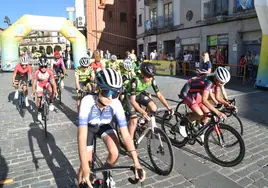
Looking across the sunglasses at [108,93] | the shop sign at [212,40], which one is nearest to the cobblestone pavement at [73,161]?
the sunglasses at [108,93]

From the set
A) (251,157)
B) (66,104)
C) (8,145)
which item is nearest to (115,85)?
(251,157)

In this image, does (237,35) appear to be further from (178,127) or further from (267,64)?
(178,127)

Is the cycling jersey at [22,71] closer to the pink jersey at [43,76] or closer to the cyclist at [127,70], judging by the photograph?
the pink jersey at [43,76]

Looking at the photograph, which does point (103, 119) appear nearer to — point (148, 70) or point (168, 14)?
point (148, 70)

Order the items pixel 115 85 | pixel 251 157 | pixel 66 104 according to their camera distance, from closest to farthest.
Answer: pixel 115 85, pixel 251 157, pixel 66 104

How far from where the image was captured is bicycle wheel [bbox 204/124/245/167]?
3.79 metres

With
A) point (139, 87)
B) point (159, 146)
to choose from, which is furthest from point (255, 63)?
point (159, 146)

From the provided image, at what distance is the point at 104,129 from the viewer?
2859 millimetres

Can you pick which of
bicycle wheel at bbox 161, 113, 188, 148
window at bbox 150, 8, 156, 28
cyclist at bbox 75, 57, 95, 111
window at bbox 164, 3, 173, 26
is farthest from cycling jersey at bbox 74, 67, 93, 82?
window at bbox 150, 8, 156, 28

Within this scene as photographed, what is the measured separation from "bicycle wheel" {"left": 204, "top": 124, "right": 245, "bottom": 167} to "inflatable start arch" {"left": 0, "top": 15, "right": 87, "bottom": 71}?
2000 cm

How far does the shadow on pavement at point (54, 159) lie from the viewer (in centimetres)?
358

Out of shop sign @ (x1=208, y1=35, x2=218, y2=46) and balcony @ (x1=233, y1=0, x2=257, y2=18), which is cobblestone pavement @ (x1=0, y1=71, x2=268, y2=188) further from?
shop sign @ (x1=208, y1=35, x2=218, y2=46)

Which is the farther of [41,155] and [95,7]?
[95,7]

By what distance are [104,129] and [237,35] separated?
57.4 feet
